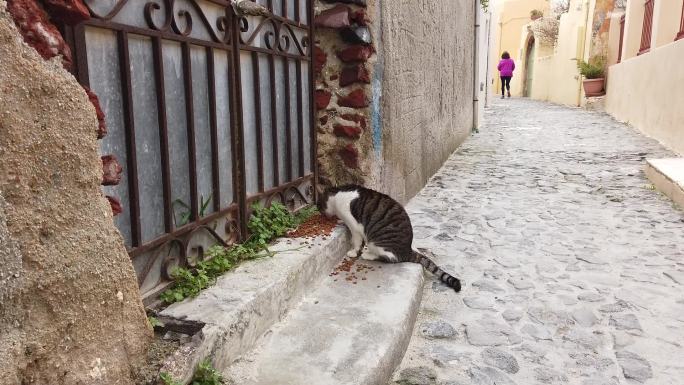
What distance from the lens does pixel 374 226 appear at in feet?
10.8

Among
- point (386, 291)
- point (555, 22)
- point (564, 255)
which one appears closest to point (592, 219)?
point (564, 255)

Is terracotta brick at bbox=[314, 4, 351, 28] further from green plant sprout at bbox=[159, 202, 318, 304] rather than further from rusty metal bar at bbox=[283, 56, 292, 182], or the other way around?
green plant sprout at bbox=[159, 202, 318, 304]

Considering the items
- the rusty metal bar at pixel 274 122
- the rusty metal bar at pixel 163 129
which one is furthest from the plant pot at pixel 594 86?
the rusty metal bar at pixel 163 129

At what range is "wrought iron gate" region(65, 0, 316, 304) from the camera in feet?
6.32

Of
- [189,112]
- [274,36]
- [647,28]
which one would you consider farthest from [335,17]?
[647,28]

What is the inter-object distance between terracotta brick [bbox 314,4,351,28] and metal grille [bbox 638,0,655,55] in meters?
9.82

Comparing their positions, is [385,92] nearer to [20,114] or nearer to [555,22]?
[20,114]

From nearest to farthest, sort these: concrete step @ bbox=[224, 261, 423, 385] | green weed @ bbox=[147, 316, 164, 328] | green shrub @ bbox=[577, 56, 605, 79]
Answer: green weed @ bbox=[147, 316, 164, 328] → concrete step @ bbox=[224, 261, 423, 385] → green shrub @ bbox=[577, 56, 605, 79]

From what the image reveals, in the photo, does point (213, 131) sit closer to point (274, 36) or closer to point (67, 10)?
point (274, 36)

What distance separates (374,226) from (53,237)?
2.14 m

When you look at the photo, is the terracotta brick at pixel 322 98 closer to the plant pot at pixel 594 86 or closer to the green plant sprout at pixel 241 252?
the green plant sprout at pixel 241 252

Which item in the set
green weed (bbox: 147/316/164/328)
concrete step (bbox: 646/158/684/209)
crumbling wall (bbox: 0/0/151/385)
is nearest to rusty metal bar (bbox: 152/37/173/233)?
green weed (bbox: 147/316/164/328)

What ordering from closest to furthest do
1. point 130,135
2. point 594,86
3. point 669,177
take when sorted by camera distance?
point 130,135, point 669,177, point 594,86

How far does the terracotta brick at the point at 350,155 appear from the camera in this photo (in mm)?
3674
